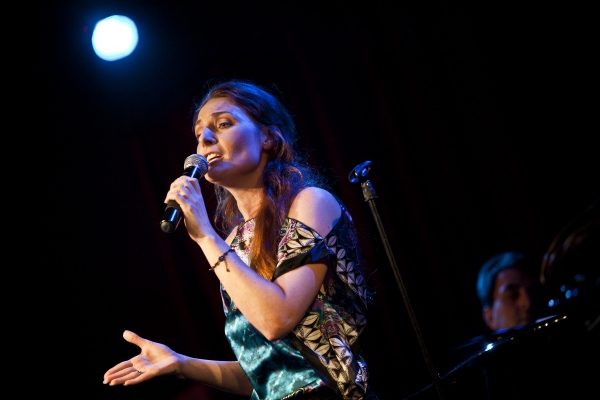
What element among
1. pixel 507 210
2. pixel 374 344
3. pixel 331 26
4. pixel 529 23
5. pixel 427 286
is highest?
pixel 331 26

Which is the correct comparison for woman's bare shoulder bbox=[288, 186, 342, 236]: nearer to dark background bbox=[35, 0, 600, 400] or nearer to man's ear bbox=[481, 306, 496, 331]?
dark background bbox=[35, 0, 600, 400]

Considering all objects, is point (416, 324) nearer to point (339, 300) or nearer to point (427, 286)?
point (339, 300)

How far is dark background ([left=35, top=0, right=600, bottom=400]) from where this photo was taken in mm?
2697

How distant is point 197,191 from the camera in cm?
165

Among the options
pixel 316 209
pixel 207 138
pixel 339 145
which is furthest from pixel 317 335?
pixel 339 145

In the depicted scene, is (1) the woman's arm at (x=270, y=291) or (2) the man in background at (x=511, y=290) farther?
(2) the man in background at (x=511, y=290)

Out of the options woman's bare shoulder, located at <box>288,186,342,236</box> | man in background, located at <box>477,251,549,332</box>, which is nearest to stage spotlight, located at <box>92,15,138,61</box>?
woman's bare shoulder, located at <box>288,186,342,236</box>

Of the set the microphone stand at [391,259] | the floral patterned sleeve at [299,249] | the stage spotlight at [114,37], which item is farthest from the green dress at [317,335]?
the stage spotlight at [114,37]

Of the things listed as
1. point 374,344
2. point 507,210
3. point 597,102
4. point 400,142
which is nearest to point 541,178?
point 507,210

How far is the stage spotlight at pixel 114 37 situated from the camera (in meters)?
2.99

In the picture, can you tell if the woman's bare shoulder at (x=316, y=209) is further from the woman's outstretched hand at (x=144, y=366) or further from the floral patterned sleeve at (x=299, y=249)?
the woman's outstretched hand at (x=144, y=366)

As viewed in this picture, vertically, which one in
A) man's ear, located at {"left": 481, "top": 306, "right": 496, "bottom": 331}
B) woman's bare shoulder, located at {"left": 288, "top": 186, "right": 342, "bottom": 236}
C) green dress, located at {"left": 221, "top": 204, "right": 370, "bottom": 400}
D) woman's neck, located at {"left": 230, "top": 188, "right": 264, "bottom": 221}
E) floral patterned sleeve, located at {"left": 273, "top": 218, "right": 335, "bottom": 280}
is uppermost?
woman's neck, located at {"left": 230, "top": 188, "right": 264, "bottom": 221}

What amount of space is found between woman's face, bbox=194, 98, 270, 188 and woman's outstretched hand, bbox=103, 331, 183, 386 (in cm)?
58

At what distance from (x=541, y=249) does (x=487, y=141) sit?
584 millimetres
